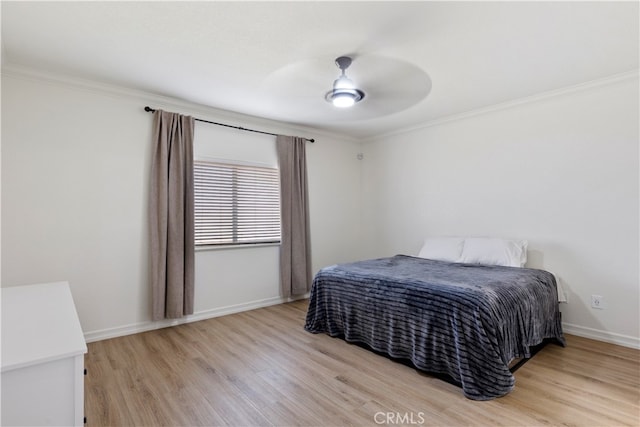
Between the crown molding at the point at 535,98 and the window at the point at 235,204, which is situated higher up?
the crown molding at the point at 535,98

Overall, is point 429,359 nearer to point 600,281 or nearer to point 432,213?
point 600,281

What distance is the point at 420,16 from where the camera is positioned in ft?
6.76

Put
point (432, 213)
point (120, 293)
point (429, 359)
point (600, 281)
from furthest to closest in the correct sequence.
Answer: point (432, 213) < point (120, 293) < point (600, 281) < point (429, 359)

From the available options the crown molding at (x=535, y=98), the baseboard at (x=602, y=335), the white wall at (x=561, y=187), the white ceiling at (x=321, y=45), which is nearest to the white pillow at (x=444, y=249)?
the white wall at (x=561, y=187)

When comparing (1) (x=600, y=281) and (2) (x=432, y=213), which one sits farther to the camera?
(2) (x=432, y=213)

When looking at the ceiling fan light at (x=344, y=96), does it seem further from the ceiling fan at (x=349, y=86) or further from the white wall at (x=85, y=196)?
the white wall at (x=85, y=196)

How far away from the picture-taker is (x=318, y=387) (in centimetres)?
221

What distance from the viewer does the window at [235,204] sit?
376 cm

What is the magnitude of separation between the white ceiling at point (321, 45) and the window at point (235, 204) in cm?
88

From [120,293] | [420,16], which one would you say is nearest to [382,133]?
[420,16]

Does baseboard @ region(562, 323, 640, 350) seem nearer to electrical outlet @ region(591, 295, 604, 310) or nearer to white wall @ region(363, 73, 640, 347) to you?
white wall @ region(363, 73, 640, 347)

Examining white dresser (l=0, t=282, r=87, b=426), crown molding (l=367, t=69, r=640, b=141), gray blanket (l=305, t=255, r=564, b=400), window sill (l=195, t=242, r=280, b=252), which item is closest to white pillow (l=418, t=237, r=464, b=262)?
gray blanket (l=305, t=255, r=564, b=400)

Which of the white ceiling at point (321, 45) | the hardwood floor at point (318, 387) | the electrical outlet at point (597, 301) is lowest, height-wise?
the hardwood floor at point (318, 387)

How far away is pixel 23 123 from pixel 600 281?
17.1 feet
